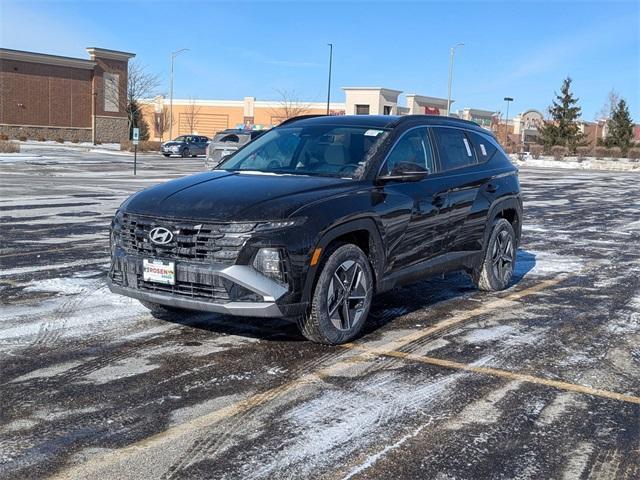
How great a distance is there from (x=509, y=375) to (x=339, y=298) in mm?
1350

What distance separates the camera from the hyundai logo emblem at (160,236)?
16.5 ft

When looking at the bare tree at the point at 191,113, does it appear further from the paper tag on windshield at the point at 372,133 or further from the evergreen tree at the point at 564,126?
the paper tag on windshield at the point at 372,133

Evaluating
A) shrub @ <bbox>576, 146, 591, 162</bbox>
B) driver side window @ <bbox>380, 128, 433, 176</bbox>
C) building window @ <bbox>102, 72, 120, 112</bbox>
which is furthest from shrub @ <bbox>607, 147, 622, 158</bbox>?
driver side window @ <bbox>380, 128, 433, 176</bbox>

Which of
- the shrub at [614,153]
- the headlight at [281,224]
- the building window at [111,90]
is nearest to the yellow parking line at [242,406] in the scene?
the headlight at [281,224]

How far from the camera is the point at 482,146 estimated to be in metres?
7.71

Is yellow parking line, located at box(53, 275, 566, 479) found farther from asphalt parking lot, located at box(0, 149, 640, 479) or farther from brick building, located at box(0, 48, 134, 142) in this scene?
brick building, located at box(0, 48, 134, 142)

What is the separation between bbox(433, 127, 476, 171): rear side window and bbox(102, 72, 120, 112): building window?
61.7 meters

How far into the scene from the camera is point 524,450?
3.78 meters

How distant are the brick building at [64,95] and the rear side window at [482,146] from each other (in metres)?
58.4

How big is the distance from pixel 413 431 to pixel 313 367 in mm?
1188

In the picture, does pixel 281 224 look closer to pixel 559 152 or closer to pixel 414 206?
pixel 414 206

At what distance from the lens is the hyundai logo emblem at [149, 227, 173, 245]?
5027mm

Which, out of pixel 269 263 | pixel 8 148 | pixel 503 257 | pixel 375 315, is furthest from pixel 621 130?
pixel 269 263

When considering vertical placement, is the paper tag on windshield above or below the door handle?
above
